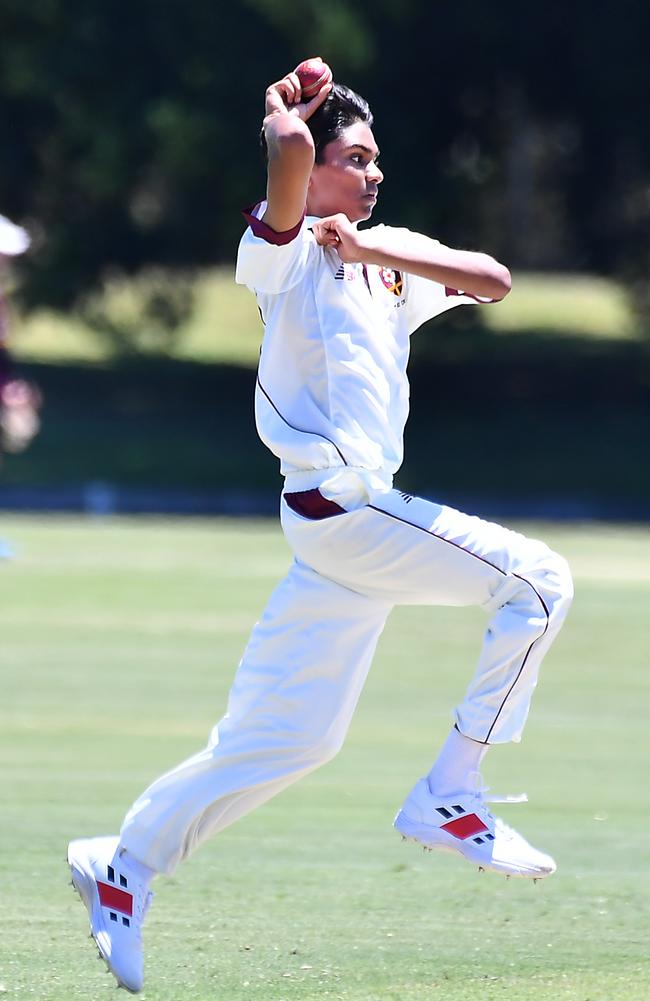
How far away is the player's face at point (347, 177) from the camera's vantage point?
480 cm

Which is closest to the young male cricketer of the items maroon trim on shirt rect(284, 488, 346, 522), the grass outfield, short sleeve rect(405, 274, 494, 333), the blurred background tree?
maroon trim on shirt rect(284, 488, 346, 522)

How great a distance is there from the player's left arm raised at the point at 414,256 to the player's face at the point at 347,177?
0.14m

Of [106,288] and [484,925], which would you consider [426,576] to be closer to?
[484,925]

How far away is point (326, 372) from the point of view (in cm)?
466

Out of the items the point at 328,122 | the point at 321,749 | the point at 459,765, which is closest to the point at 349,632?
the point at 321,749

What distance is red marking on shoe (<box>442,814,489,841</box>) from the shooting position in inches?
186

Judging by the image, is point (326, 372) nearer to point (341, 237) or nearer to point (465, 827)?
point (341, 237)

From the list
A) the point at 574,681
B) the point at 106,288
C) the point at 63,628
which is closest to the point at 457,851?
the point at 574,681

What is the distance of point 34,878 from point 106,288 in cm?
2398

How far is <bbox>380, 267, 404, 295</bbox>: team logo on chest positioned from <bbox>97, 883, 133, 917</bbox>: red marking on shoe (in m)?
1.63

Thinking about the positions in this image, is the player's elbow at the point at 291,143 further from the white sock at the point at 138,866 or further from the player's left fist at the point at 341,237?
the white sock at the point at 138,866

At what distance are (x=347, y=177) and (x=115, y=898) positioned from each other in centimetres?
187

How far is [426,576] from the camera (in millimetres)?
4691

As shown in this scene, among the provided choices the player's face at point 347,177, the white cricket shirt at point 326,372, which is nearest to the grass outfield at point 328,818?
the white cricket shirt at point 326,372
